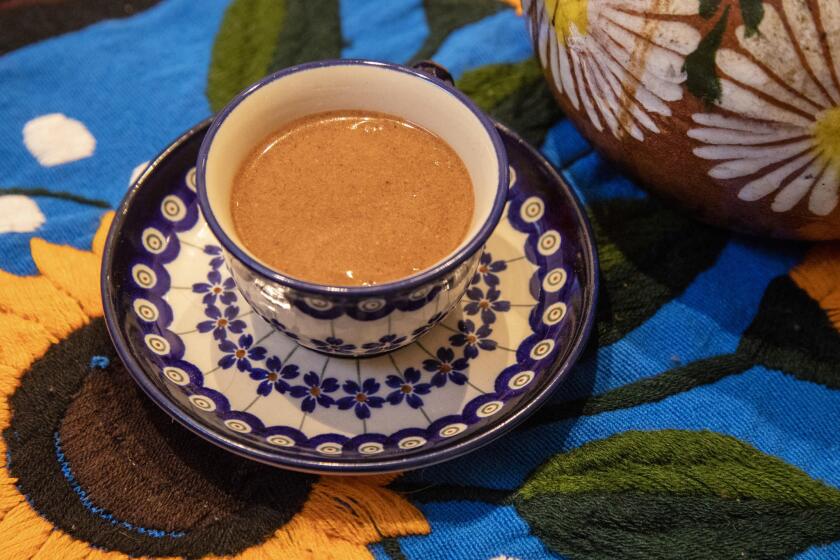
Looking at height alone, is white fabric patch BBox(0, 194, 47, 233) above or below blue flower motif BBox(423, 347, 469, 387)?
below

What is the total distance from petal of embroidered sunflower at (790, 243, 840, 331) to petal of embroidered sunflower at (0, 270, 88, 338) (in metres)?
0.84

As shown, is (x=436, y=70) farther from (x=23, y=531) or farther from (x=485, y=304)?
(x=23, y=531)

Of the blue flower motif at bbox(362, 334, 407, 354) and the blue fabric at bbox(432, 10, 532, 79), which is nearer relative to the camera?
the blue flower motif at bbox(362, 334, 407, 354)

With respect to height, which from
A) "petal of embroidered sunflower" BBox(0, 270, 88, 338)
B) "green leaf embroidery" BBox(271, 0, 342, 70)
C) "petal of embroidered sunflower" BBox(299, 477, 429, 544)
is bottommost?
"petal of embroidered sunflower" BBox(299, 477, 429, 544)

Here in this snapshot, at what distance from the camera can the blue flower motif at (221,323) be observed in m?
0.84

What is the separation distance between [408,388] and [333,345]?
10cm

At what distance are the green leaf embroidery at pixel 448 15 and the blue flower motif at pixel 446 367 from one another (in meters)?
0.53

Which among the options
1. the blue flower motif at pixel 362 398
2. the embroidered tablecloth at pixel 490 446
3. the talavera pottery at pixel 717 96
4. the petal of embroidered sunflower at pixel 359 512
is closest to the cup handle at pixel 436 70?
the talavera pottery at pixel 717 96

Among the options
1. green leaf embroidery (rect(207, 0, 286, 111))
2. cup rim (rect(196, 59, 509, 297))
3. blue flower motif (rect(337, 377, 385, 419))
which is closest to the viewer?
cup rim (rect(196, 59, 509, 297))

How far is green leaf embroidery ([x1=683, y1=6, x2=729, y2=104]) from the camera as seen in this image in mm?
730

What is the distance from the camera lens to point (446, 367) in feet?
2.72

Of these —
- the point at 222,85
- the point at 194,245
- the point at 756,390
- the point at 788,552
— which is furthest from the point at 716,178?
the point at 222,85

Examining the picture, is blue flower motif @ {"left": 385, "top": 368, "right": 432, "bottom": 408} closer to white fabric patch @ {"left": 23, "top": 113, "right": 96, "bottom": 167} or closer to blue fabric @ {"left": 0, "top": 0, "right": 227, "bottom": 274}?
blue fabric @ {"left": 0, "top": 0, "right": 227, "bottom": 274}

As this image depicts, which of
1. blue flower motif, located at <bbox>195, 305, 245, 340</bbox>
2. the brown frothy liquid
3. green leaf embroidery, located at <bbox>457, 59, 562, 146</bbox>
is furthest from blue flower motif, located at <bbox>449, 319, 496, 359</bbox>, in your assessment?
green leaf embroidery, located at <bbox>457, 59, 562, 146</bbox>
